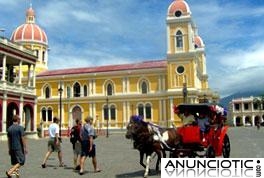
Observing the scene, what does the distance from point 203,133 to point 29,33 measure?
67.2m

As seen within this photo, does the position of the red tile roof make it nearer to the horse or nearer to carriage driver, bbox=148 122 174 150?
carriage driver, bbox=148 122 174 150

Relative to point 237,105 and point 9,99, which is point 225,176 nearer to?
point 9,99

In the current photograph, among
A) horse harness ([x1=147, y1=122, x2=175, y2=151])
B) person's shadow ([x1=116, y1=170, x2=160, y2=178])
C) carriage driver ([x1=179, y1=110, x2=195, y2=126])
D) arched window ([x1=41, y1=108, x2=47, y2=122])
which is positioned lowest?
person's shadow ([x1=116, y1=170, x2=160, y2=178])

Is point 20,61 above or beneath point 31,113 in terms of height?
above

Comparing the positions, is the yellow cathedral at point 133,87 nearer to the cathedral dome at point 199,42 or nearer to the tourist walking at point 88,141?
the cathedral dome at point 199,42

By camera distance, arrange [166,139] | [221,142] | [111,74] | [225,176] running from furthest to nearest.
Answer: [111,74] → [221,142] → [166,139] → [225,176]

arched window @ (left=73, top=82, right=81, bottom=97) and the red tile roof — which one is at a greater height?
the red tile roof

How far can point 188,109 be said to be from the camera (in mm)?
13219

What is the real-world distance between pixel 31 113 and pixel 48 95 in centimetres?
2504

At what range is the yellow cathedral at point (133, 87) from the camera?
201 feet

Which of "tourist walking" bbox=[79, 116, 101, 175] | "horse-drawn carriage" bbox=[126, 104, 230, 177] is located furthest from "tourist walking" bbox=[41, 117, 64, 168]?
"horse-drawn carriage" bbox=[126, 104, 230, 177]

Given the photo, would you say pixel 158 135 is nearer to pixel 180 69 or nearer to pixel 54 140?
pixel 54 140

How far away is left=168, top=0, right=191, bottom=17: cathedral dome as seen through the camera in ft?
202

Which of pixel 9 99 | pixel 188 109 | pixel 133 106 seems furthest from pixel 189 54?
pixel 188 109
